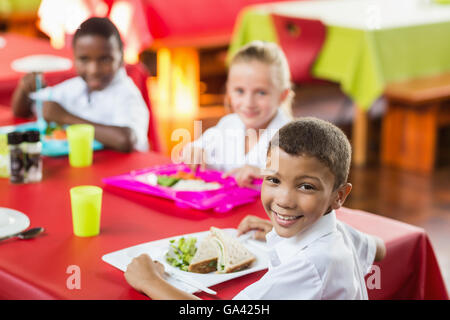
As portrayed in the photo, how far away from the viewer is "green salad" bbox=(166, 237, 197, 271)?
4.14 ft

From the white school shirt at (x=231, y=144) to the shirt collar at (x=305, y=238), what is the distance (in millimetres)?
801

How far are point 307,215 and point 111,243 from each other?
46cm

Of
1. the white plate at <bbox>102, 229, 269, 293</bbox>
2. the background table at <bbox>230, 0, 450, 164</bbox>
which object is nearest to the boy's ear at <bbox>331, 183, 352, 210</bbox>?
the white plate at <bbox>102, 229, 269, 293</bbox>

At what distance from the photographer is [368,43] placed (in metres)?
3.73

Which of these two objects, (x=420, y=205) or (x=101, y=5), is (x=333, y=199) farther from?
(x=101, y=5)

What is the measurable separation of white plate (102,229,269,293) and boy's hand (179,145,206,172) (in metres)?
0.48

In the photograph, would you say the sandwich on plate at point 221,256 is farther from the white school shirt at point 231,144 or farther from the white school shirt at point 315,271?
the white school shirt at point 231,144

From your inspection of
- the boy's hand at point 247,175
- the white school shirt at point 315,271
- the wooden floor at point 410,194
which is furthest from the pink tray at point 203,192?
the wooden floor at point 410,194

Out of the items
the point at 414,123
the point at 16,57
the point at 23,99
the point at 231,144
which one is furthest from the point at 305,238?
the point at 414,123

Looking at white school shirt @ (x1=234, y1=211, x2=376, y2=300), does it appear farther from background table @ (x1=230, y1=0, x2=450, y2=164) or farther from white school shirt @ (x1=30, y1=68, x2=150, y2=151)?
background table @ (x1=230, y1=0, x2=450, y2=164)

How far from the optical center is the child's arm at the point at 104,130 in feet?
6.63

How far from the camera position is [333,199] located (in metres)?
1.11

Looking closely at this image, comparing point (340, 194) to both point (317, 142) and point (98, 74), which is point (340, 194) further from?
point (98, 74)
